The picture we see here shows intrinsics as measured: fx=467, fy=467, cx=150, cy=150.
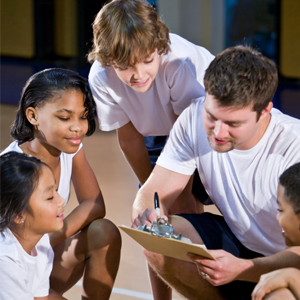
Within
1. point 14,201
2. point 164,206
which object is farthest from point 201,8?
point 14,201

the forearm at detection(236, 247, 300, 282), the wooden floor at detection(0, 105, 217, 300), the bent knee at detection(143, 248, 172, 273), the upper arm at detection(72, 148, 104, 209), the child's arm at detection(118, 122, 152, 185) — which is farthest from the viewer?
the child's arm at detection(118, 122, 152, 185)

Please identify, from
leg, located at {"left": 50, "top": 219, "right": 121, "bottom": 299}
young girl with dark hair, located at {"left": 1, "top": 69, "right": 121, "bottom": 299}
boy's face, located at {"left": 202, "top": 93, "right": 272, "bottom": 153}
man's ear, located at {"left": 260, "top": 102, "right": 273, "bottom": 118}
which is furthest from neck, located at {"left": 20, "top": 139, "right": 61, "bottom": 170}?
man's ear, located at {"left": 260, "top": 102, "right": 273, "bottom": 118}

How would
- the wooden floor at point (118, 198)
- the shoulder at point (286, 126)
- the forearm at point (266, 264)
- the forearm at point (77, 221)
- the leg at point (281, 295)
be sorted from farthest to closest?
1. the wooden floor at point (118, 198)
2. the forearm at point (77, 221)
3. the shoulder at point (286, 126)
4. the forearm at point (266, 264)
5. the leg at point (281, 295)

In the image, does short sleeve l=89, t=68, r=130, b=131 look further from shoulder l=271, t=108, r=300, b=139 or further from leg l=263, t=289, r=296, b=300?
leg l=263, t=289, r=296, b=300

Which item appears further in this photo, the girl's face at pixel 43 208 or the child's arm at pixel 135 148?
the child's arm at pixel 135 148

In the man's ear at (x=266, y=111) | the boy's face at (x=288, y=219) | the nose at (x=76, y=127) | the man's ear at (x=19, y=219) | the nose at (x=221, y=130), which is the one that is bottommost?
the man's ear at (x=19, y=219)

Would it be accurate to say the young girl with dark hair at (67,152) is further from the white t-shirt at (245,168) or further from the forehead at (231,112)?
the forehead at (231,112)

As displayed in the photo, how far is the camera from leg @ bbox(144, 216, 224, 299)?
1835 mm

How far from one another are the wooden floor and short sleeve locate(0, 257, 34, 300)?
0.74 meters

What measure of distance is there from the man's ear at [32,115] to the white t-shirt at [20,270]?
0.50 m

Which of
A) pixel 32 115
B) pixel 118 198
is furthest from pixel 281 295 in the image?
pixel 118 198

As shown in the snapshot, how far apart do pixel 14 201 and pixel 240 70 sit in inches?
36.1

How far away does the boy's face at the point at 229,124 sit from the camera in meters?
1.68

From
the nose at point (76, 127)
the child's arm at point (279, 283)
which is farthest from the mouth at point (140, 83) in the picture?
the child's arm at point (279, 283)
